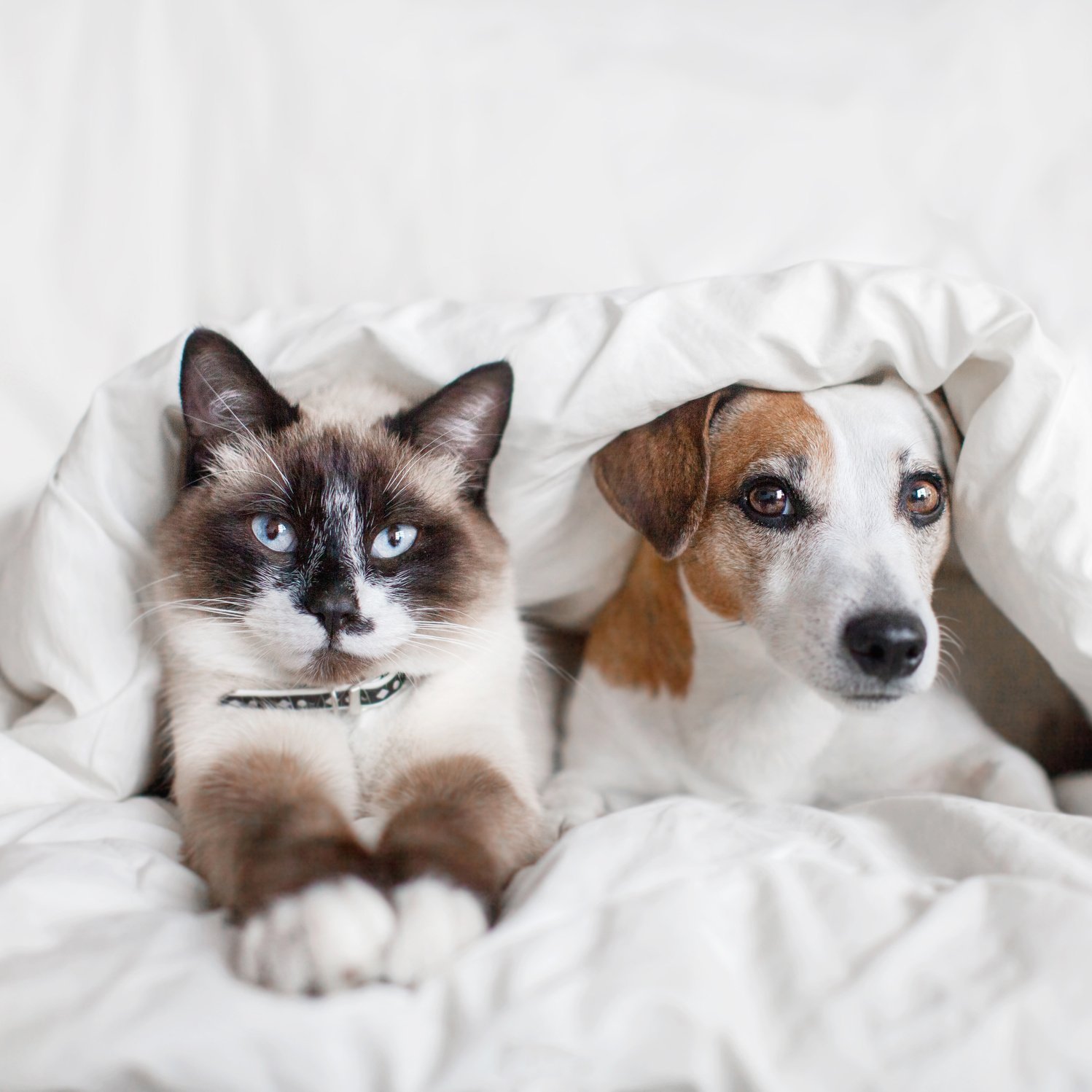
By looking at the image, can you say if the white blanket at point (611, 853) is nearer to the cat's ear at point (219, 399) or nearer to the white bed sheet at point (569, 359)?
the white bed sheet at point (569, 359)

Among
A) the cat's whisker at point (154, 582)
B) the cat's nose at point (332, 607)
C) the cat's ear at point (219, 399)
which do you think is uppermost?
the cat's ear at point (219, 399)

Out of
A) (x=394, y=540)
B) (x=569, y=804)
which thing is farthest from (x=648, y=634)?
(x=394, y=540)

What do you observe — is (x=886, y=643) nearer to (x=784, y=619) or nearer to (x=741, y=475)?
(x=784, y=619)

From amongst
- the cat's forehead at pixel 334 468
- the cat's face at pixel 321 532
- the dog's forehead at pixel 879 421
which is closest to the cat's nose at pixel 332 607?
the cat's face at pixel 321 532

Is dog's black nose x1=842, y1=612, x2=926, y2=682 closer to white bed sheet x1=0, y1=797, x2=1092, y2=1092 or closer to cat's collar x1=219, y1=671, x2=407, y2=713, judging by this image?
white bed sheet x1=0, y1=797, x2=1092, y2=1092

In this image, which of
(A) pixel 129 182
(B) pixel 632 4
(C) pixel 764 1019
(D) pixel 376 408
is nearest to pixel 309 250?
(A) pixel 129 182

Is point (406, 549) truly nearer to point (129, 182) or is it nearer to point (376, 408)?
point (376, 408)

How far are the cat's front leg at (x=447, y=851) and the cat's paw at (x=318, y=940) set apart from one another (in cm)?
3

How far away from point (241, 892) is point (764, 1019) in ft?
1.64

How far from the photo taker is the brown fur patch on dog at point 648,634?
1.47 metres

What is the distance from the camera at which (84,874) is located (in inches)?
38.5

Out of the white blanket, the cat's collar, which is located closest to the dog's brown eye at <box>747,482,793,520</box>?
the white blanket

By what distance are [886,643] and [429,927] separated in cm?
60

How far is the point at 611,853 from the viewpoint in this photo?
102cm
